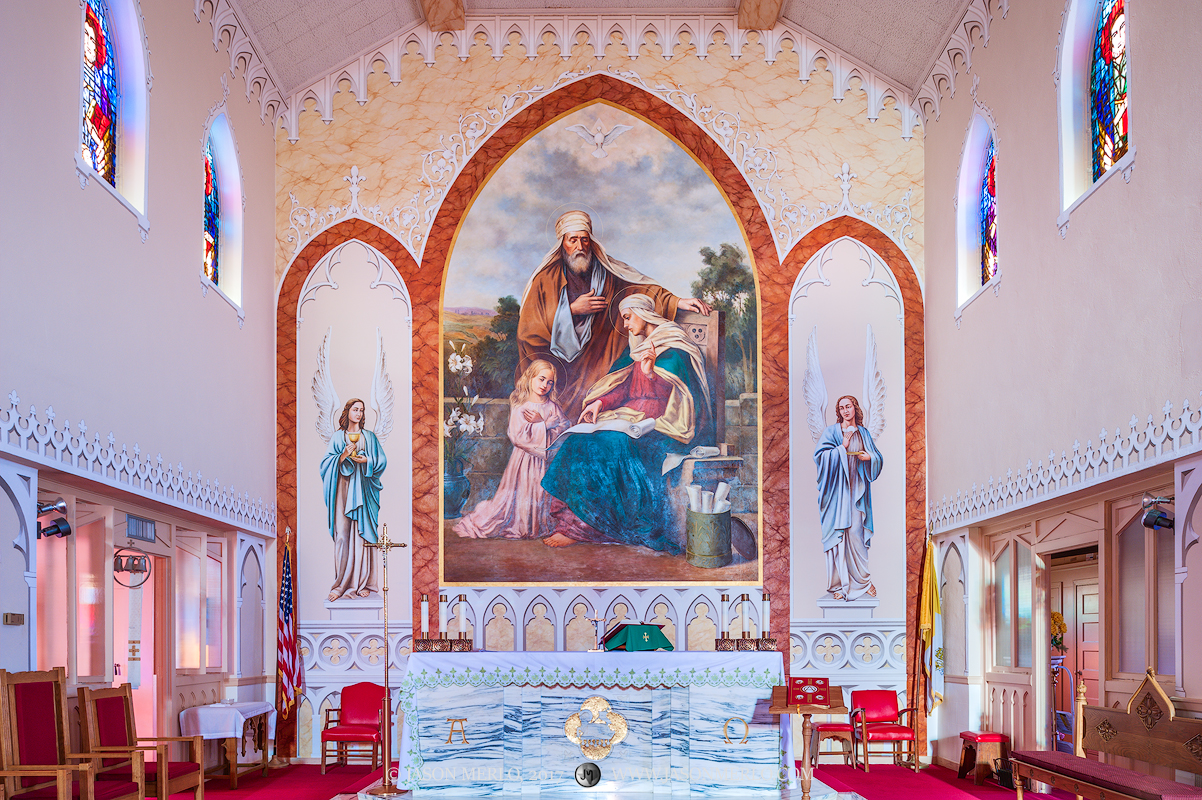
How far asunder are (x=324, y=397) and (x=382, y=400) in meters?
0.69

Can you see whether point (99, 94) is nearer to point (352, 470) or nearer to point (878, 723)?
point (352, 470)

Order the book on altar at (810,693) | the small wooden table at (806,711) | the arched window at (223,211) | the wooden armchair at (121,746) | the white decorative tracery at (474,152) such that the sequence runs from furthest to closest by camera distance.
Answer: the white decorative tracery at (474,152) < the arched window at (223,211) < the book on altar at (810,693) < the small wooden table at (806,711) < the wooden armchair at (121,746)

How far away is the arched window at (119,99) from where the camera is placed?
31.0 ft

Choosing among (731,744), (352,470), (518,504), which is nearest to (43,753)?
(731,744)

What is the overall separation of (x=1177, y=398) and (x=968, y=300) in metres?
4.76

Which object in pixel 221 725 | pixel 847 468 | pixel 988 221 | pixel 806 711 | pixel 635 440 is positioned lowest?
pixel 221 725

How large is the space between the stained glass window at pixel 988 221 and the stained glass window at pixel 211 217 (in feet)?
26.4

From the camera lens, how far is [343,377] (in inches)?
541

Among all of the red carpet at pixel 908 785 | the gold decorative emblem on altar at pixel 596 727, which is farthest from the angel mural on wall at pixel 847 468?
the gold decorative emblem on altar at pixel 596 727

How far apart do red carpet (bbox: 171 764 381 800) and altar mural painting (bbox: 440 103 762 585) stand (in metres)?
2.45

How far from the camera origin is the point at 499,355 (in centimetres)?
1373

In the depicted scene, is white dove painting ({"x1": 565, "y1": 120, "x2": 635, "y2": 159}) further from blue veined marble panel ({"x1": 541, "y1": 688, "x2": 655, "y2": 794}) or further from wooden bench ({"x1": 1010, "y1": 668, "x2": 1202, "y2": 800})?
wooden bench ({"x1": 1010, "y1": 668, "x2": 1202, "y2": 800})

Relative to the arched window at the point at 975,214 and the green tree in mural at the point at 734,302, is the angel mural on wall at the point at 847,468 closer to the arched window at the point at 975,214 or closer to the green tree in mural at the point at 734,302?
the green tree in mural at the point at 734,302

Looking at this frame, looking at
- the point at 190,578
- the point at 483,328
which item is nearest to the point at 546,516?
the point at 483,328
